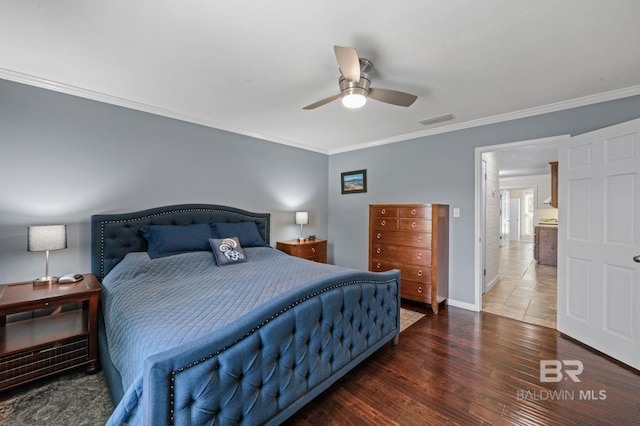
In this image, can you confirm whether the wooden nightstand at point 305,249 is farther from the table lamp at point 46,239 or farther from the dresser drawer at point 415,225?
the table lamp at point 46,239

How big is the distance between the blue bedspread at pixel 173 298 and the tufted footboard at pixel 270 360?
0.51 ft

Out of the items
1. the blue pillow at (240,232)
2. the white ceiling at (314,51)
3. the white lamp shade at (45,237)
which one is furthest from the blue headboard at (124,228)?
the white ceiling at (314,51)

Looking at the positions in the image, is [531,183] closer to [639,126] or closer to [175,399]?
[639,126]

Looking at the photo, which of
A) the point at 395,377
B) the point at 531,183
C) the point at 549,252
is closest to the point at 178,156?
the point at 395,377

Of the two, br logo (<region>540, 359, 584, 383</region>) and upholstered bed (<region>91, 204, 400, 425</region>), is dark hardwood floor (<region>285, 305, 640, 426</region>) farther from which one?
upholstered bed (<region>91, 204, 400, 425</region>)

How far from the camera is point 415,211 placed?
358 centimetres

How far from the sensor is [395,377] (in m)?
2.11

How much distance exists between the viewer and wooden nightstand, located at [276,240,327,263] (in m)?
4.11

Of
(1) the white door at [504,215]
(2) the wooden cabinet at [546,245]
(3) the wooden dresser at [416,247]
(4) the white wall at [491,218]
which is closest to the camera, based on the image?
(3) the wooden dresser at [416,247]

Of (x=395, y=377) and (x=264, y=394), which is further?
(x=395, y=377)

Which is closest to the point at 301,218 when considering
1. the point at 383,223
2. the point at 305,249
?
the point at 305,249

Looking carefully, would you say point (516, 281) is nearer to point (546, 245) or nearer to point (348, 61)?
point (546, 245)

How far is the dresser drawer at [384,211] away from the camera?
3807 millimetres

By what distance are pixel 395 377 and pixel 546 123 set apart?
314 cm
